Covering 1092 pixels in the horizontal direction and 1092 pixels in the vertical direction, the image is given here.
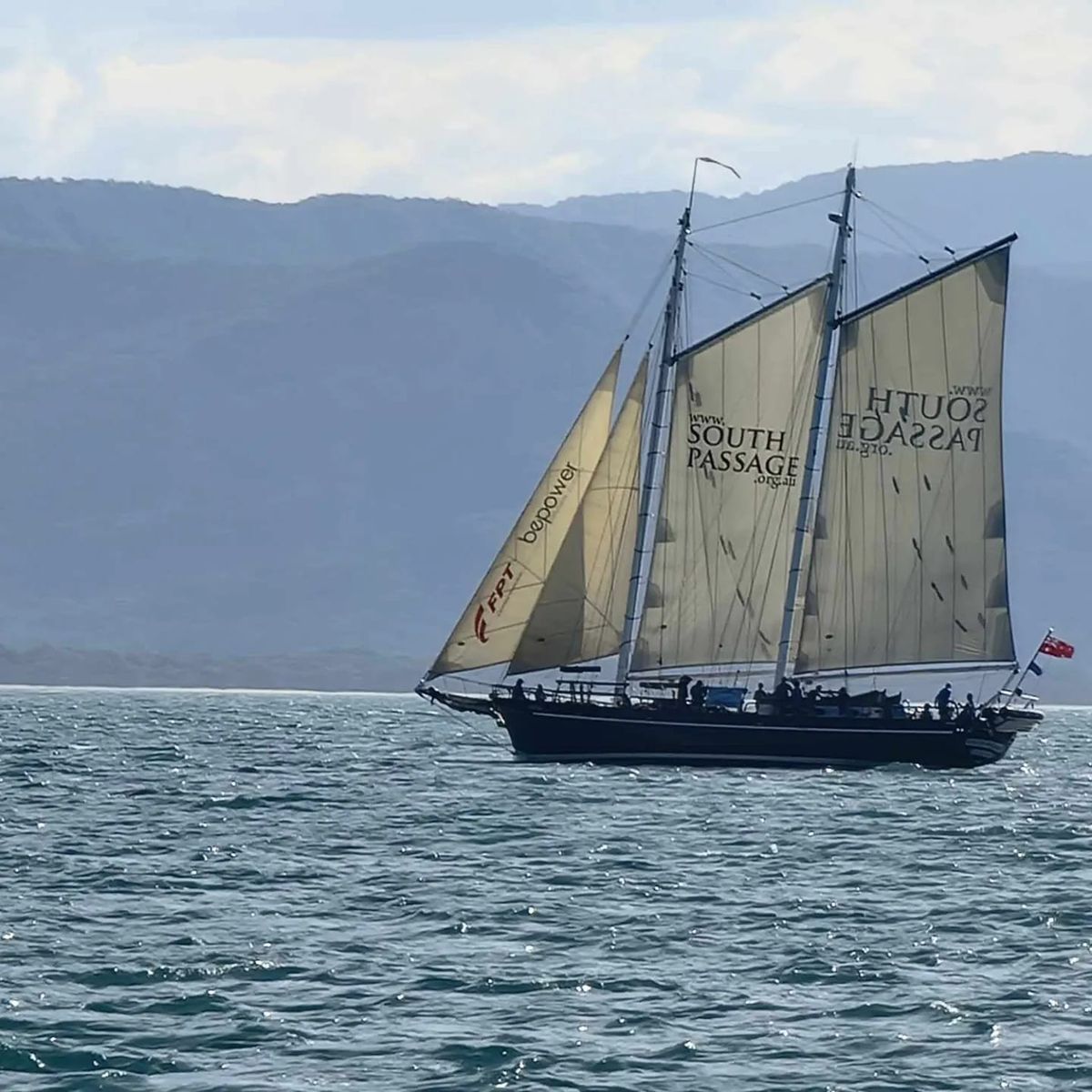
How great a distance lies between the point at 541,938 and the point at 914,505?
124 feet

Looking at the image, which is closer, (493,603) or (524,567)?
(493,603)

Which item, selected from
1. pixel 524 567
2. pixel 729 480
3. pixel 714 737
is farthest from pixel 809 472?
pixel 524 567

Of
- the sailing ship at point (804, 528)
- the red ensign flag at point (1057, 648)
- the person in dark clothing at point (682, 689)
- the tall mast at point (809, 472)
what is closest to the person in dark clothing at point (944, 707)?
the sailing ship at point (804, 528)

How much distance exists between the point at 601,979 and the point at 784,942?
4.28m

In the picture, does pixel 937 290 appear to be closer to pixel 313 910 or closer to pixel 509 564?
pixel 509 564

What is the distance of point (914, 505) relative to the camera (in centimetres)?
6894

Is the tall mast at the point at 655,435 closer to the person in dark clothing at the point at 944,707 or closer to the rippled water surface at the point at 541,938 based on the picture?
the rippled water surface at the point at 541,938

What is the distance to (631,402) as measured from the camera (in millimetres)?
67375

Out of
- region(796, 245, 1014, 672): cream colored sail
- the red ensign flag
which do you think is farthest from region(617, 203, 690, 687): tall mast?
the red ensign flag

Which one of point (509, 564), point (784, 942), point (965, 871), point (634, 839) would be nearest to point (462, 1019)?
point (784, 942)

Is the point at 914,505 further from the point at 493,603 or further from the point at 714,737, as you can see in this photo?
the point at 493,603

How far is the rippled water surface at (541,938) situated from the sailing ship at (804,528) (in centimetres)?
672

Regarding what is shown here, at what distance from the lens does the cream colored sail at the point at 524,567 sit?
66125 mm

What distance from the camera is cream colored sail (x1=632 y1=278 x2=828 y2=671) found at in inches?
2704
